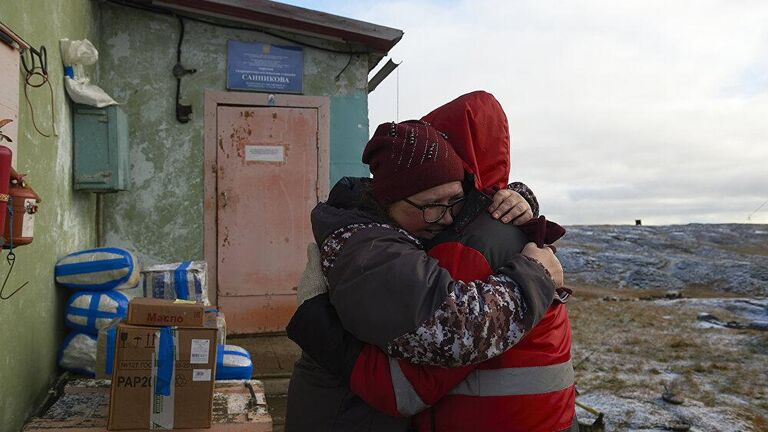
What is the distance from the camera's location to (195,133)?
5844 mm

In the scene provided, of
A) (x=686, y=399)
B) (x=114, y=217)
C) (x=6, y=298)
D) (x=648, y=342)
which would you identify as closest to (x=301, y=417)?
(x=6, y=298)

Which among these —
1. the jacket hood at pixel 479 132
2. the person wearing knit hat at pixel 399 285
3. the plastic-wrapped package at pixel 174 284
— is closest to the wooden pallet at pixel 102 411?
the plastic-wrapped package at pixel 174 284

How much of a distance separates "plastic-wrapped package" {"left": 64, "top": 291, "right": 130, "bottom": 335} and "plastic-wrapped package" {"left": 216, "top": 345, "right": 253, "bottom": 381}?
2.42 ft

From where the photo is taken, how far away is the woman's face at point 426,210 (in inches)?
64.9

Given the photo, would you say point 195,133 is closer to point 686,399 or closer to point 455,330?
point 455,330

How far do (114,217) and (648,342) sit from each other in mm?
7132

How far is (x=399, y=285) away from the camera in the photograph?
1389mm

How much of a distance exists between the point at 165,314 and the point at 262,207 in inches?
131

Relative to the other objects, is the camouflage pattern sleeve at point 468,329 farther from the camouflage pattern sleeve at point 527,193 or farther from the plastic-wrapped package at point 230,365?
the plastic-wrapped package at point 230,365

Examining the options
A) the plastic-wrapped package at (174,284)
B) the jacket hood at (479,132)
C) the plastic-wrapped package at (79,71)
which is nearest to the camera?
the jacket hood at (479,132)

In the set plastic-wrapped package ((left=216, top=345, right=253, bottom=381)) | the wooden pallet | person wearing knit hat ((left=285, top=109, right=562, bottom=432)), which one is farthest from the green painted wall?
person wearing knit hat ((left=285, top=109, right=562, bottom=432))

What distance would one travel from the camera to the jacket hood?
1.75 metres

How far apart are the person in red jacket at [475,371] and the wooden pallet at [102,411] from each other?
1.47 m

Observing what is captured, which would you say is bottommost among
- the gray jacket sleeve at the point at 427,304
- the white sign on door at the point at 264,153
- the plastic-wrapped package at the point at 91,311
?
the plastic-wrapped package at the point at 91,311
